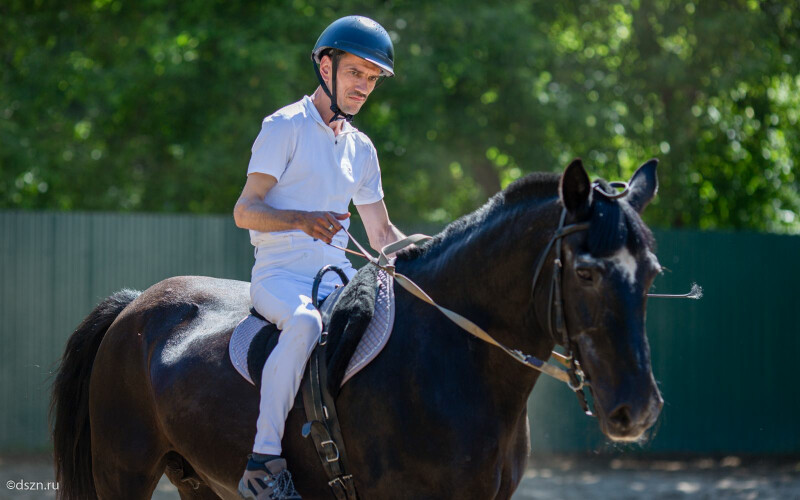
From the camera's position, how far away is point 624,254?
265cm

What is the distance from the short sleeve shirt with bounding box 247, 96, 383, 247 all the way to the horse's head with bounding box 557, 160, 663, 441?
1139 mm

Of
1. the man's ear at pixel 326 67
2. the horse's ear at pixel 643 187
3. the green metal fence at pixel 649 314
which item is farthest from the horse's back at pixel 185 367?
the green metal fence at pixel 649 314

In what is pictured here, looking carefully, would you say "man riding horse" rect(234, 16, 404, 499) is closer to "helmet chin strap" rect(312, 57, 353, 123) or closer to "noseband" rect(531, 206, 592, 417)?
"helmet chin strap" rect(312, 57, 353, 123)

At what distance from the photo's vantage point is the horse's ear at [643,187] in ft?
9.61

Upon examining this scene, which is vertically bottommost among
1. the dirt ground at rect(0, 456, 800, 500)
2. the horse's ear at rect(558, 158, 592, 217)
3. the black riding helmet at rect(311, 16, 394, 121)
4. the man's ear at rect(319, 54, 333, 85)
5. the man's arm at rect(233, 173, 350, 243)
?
the dirt ground at rect(0, 456, 800, 500)

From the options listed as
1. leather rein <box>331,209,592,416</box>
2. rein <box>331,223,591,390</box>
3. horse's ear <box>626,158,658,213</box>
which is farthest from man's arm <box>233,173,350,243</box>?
horse's ear <box>626,158,658,213</box>

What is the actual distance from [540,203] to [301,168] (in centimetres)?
103

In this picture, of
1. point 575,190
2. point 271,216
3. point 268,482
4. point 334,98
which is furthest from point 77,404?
point 575,190

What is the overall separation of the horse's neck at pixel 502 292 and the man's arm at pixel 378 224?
857mm

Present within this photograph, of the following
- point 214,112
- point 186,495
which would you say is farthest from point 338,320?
point 214,112

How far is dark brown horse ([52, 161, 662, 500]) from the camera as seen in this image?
2650 mm

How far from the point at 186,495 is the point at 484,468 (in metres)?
1.98

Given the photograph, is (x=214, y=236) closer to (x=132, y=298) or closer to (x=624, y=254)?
(x=132, y=298)

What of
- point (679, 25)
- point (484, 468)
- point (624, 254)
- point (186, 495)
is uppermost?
point (679, 25)
